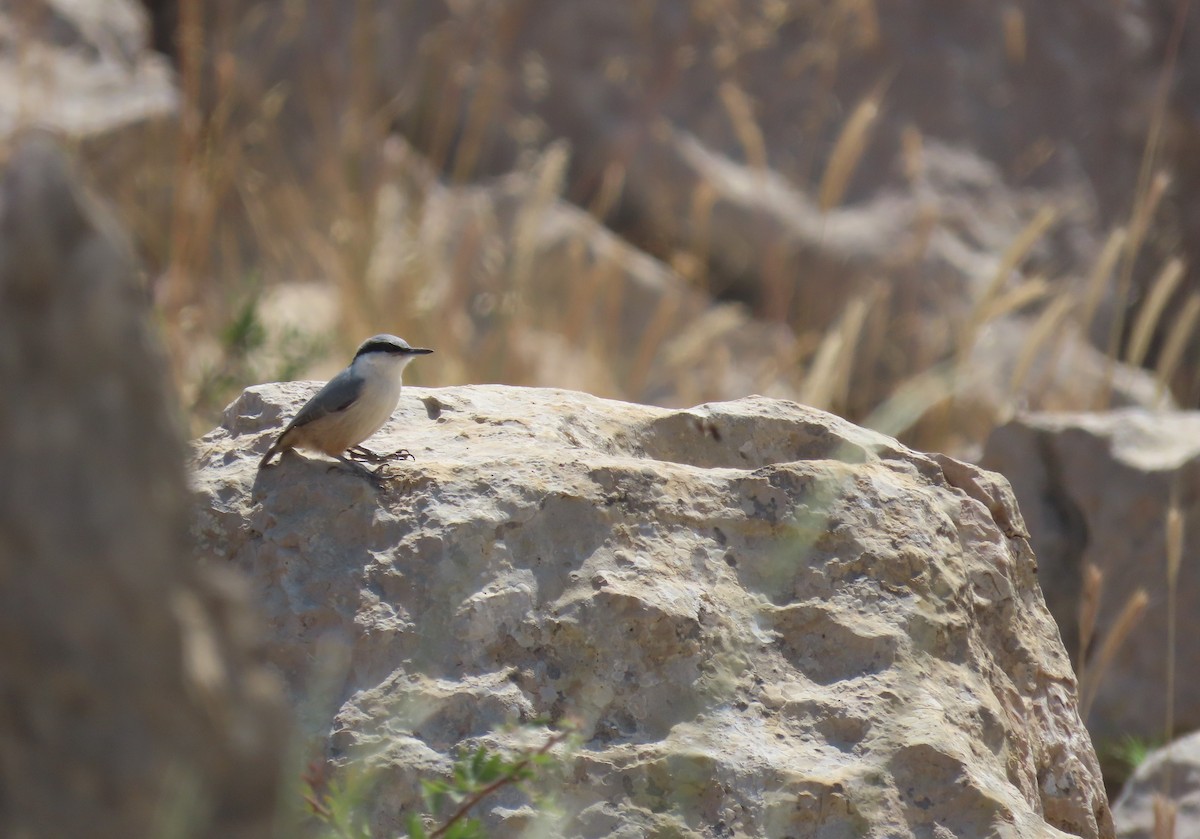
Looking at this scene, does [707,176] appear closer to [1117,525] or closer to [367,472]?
[1117,525]

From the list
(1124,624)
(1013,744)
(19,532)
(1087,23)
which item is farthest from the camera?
(1087,23)

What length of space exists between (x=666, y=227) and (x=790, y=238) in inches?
27.5

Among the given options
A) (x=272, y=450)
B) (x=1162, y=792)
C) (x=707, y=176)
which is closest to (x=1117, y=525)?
(x=1162, y=792)

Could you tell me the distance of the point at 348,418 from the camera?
8.81 ft

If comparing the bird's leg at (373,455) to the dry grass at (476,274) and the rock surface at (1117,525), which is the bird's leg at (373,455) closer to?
the dry grass at (476,274)

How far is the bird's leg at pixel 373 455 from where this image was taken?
2.61 meters

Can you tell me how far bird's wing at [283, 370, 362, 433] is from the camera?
8.75ft

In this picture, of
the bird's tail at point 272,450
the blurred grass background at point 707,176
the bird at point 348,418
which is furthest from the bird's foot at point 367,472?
the blurred grass background at point 707,176

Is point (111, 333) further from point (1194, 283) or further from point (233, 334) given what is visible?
point (1194, 283)

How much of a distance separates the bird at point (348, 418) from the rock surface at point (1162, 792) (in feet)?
7.82

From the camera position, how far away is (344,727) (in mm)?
2170

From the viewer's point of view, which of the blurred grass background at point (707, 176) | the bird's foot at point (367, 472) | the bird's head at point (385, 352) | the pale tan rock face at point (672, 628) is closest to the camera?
the pale tan rock face at point (672, 628)

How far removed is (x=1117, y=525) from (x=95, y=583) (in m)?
4.09

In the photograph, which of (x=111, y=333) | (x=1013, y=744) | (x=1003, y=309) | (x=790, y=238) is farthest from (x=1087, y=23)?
(x=111, y=333)
